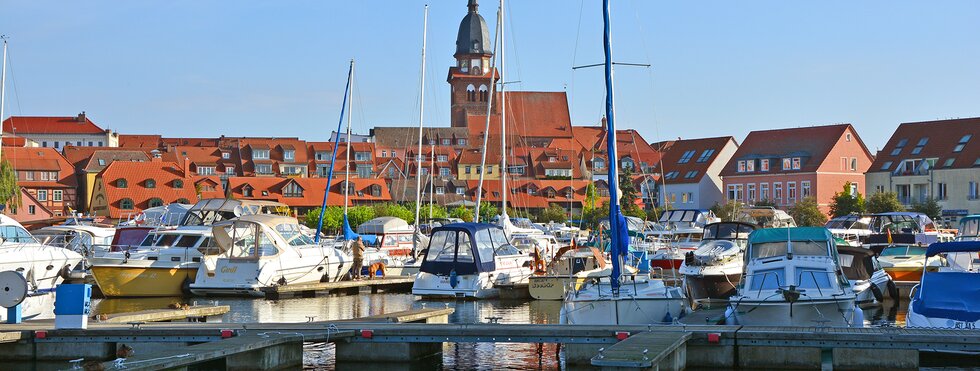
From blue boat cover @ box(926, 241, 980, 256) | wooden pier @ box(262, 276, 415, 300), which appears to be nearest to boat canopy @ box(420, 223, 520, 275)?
wooden pier @ box(262, 276, 415, 300)

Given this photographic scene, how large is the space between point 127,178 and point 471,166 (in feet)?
149

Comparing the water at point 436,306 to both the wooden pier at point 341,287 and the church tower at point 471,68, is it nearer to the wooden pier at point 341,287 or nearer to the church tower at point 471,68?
the wooden pier at point 341,287

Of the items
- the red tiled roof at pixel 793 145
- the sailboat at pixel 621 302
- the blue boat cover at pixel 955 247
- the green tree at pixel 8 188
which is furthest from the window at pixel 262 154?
the blue boat cover at pixel 955 247

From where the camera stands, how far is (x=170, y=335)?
22609 mm

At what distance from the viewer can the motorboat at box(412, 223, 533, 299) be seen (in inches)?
1599

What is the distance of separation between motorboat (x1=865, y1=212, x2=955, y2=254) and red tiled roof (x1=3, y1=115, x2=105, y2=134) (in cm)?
15454

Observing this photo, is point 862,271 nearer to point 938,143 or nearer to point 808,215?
point 808,215

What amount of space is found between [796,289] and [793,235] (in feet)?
9.50

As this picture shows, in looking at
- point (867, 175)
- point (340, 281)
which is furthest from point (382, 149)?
point (340, 281)

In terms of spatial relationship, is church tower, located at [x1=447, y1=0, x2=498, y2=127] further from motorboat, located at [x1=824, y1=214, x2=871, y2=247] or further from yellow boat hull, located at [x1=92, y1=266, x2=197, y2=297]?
yellow boat hull, located at [x1=92, y1=266, x2=197, y2=297]

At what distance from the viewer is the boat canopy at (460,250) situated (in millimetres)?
40969

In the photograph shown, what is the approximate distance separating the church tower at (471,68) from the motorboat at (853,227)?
10629 centimetres

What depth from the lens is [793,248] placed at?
29.2 metres

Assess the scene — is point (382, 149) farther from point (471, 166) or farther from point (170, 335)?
point (170, 335)
